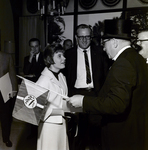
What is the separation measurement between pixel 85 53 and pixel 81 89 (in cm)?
55

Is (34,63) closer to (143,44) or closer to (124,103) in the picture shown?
(143,44)

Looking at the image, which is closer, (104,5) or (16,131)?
(16,131)

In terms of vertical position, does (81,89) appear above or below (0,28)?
below

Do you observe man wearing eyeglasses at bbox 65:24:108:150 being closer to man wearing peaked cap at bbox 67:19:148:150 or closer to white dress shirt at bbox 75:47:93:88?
white dress shirt at bbox 75:47:93:88

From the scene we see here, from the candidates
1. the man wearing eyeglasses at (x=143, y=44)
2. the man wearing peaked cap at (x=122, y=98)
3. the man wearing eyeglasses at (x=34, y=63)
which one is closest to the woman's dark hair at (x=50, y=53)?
the man wearing peaked cap at (x=122, y=98)

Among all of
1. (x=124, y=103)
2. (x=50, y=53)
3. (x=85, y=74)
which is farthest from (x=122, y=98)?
(x=85, y=74)

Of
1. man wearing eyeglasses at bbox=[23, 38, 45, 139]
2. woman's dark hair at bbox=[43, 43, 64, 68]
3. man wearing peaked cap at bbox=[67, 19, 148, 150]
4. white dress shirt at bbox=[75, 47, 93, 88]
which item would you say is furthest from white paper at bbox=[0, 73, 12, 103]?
man wearing peaked cap at bbox=[67, 19, 148, 150]

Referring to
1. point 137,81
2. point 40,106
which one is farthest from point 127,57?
point 40,106

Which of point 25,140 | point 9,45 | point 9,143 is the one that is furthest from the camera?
point 9,45

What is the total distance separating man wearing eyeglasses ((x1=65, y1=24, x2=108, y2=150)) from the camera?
2873 millimetres

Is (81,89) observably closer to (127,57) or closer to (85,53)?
(85,53)

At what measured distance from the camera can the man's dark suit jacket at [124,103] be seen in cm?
129

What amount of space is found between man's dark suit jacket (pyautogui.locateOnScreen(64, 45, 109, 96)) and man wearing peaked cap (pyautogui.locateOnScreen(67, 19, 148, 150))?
1330mm

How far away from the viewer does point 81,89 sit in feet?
9.37
